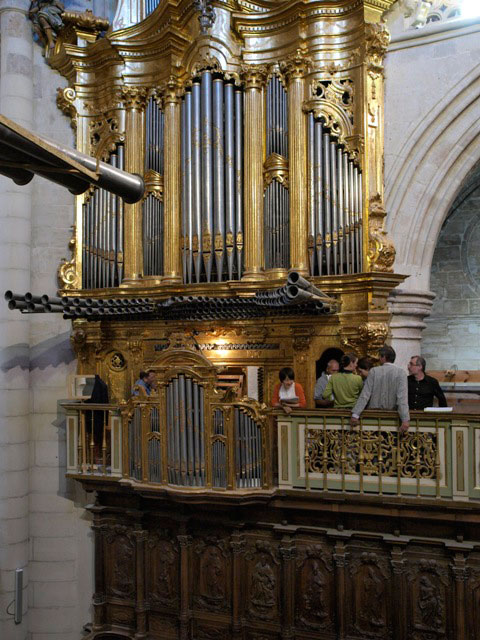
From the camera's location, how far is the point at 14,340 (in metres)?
10.9

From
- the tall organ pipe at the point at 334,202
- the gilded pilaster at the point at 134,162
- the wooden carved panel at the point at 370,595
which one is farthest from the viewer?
the gilded pilaster at the point at 134,162

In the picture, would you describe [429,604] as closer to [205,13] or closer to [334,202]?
[334,202]

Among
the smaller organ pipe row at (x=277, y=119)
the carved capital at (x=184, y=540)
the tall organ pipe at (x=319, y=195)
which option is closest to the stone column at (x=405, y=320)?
the tall organ pipe at (x=319, y=195)

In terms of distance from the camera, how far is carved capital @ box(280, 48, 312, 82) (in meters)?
9.58

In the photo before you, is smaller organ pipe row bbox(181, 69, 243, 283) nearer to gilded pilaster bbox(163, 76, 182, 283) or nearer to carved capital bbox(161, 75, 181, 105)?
gilded pilaster bbox(163, 76, 182, 283)

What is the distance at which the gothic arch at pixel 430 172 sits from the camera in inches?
362

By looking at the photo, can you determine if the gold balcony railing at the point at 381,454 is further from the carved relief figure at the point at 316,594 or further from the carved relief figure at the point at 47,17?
the carved relief figure at the point at 47,17

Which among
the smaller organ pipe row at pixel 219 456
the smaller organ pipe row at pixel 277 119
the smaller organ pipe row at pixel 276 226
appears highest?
the smaller organ pipe row at pixel 277 119

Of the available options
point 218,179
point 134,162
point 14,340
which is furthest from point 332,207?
point 14,340

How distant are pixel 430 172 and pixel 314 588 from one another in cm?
549

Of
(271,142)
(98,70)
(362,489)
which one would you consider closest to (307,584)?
(362,489)

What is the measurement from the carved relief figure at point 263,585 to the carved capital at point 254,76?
6.23 m

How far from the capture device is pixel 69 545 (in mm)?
11039

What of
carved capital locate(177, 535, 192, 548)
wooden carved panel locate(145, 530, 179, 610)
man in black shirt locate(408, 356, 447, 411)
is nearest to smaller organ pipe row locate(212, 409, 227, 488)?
carved capital locate(177, 535, 192, 548)
